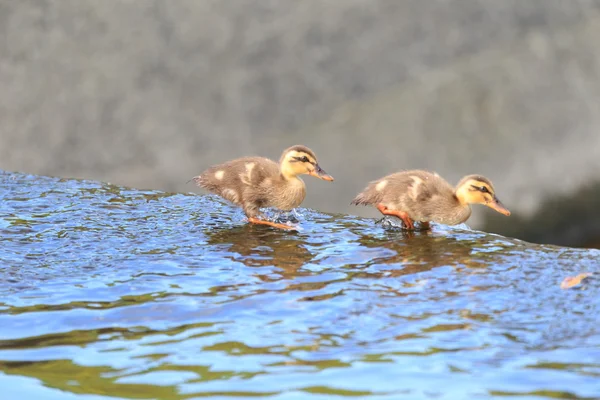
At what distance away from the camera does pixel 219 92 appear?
5.42 m

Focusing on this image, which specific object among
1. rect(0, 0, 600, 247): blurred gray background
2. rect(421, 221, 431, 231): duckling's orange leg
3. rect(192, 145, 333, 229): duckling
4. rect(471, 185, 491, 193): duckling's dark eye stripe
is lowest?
rect(421, 221, 431, 231): duckling's orange leg

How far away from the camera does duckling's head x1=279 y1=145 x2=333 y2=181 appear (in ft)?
15.2

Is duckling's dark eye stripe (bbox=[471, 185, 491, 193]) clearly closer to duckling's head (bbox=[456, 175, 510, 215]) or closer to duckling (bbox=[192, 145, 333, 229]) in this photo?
duckling's head (bbox=[456, 175, 510, 215])

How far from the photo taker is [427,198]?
4516 millimetres

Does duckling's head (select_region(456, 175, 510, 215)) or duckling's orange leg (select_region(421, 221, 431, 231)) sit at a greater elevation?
duckling's head (select_region(456, 175, 510, 215))

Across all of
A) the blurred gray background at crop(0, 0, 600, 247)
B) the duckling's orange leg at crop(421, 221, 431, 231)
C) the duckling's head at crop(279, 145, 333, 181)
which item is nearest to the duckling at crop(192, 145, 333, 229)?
the duckling's head at crop(279, 145, 333, 181)

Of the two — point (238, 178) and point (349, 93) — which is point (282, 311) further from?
point (349, 93)

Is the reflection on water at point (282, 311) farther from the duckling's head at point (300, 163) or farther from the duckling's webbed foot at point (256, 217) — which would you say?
the duckling's head at point (300, 163)

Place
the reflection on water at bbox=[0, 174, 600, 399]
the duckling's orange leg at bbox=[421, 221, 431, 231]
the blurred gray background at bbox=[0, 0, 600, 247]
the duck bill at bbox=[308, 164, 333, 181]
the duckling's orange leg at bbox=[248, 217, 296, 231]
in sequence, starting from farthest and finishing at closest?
the blurred gray background at bbox=[0, 0, 600, 247], the duck bill at bbox=[308, 164, 333, 181], the duckling's orange leg at bbox=[421, 221, 431, 231], the duckling's orange leg at bbox=[248, 217, 296, 231], the reflection on water at bbox=[0, 174, 600, 399]

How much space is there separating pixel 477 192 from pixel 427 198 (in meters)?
0.23

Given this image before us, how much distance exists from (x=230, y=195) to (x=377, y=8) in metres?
1.36

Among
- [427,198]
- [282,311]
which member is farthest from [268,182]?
[282,311]

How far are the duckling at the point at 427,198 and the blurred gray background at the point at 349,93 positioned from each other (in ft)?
2.17

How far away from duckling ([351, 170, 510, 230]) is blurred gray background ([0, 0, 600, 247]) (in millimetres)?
661
